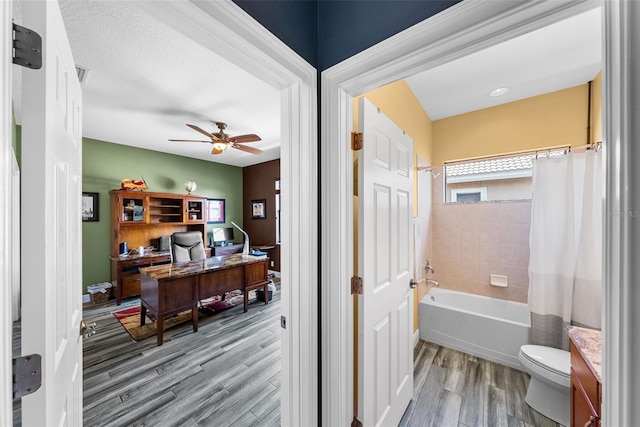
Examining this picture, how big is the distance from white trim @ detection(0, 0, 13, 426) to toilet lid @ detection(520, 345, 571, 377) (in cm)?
260

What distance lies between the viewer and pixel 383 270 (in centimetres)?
140

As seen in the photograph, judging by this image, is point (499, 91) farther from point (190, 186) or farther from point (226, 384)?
point (190, 186)

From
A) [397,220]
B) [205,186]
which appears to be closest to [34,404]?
[397,220]

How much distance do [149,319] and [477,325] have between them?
3881mm

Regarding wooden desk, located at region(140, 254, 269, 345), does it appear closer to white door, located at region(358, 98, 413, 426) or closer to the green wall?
the green wall

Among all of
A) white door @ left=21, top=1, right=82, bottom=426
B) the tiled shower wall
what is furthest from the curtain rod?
white door @ left=21, top=1, right=82, bottom=426

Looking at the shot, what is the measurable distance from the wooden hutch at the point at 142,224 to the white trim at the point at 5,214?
13.5 ft

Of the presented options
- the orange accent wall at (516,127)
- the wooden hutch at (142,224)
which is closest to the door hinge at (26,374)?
the orange accent wall at (516,127)

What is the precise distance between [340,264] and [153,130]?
150 inches

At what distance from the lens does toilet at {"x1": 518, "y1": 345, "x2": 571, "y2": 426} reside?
1639 mm

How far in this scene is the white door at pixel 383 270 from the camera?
124 cm

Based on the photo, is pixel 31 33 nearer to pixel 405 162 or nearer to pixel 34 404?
pixel 34 404

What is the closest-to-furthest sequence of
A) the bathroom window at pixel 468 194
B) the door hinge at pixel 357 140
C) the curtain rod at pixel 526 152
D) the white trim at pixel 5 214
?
the white trim at pixel 5 214 → the door hinge at pixel 357 140 → the curtain rod at pixel 526 152 → the bathroom window at pixel 468 194

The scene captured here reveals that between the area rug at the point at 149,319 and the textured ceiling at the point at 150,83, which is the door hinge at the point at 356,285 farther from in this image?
the area rug at the point at 149,319
